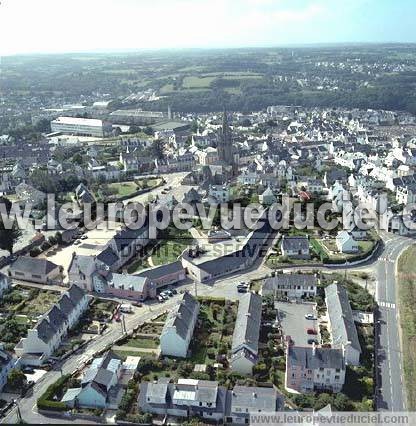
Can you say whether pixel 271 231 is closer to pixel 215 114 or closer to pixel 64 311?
pixel 64 311

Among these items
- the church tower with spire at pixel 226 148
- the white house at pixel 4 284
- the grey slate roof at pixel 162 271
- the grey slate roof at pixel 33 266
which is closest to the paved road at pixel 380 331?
the grey slate roof at pixel 162 271

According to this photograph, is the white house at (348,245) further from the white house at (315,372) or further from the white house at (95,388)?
the white house at (95,388)

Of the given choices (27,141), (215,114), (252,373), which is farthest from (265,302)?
(215,114)

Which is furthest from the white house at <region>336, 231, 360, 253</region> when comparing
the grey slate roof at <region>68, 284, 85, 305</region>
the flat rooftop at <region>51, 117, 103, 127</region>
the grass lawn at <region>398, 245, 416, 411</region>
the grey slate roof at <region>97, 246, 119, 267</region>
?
the flat rooftop at <region>51, 117, 103, 127</region>

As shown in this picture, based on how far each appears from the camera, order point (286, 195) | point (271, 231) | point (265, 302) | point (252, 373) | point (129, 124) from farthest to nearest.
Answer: point (129, 124)
point (286, 195)
point (271, 231)
point (265, 302)
point (252, 373)

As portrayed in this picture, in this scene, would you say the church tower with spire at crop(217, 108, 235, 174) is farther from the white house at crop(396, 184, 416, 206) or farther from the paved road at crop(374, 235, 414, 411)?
the paved road at crop(374, 235, 414, 411)

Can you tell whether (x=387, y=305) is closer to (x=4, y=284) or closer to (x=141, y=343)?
(x=141, y=343)
